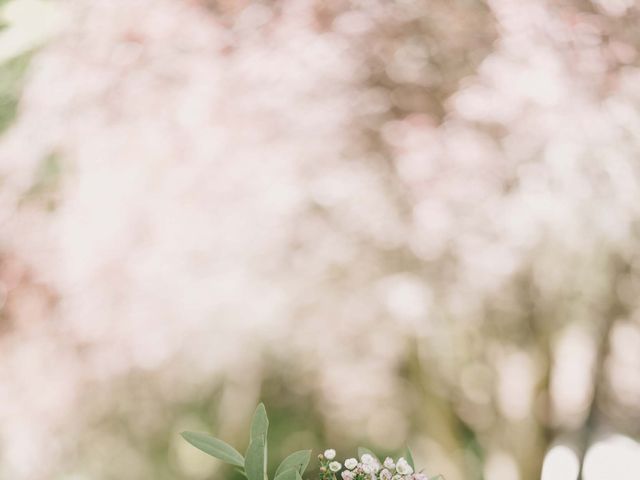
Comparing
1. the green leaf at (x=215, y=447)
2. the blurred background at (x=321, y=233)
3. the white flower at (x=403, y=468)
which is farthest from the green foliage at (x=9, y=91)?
the white flower at (x=403, y=468)

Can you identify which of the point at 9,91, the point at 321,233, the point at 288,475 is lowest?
the point at 321,233

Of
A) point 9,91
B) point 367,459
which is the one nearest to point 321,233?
point 9,91

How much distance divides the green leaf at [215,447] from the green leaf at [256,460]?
0.02 metres

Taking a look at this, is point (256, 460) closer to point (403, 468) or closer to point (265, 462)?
point (265, 462)

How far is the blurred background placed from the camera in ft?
5.41

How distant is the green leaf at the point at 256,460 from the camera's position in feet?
2.07

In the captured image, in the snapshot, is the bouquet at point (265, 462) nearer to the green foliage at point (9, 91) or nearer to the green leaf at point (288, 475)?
the green leaf at point (288, 475)

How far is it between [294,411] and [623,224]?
3.16 feet

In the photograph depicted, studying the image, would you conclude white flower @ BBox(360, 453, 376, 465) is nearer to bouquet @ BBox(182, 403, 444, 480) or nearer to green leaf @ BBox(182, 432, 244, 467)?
bouquet @ BBox(182, 403, 444, 480)

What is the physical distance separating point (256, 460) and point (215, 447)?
5 centimetres

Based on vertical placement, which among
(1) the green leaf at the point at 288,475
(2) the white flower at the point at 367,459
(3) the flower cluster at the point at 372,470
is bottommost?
(3) the flower cluster at the point at 372,470

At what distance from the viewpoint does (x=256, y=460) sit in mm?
633

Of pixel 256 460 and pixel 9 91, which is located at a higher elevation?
pixel 256 460

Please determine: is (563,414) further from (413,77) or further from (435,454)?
(413,77)
